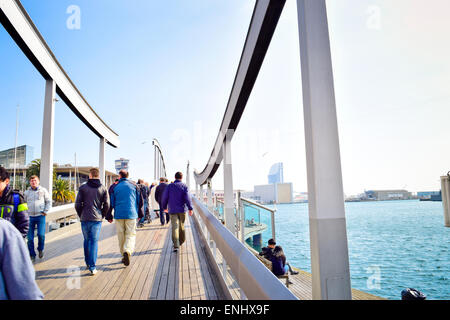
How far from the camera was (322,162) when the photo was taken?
1.84 metres

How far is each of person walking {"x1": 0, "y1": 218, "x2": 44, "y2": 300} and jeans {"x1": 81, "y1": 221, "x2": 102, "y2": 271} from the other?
3403mm

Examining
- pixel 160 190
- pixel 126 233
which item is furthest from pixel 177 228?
pixel 160 190

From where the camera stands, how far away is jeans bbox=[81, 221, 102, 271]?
4.32 meters

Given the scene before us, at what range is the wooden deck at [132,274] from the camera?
11.2ft

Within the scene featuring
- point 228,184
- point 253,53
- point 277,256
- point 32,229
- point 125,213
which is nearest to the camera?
point 253,53

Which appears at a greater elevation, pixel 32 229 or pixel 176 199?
pixel 176 199

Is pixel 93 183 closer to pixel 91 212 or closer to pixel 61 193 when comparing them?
pixel 91 212

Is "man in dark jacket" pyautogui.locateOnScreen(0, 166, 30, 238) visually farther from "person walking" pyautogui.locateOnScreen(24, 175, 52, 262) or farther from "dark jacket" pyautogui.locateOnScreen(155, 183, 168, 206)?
"dark jacket" pyautogui.locateOnScreen(155, 183, 168, 206)

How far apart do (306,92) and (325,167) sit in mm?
526

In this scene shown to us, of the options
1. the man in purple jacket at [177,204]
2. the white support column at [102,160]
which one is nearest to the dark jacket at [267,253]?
the man in purple jacket at [177,204]

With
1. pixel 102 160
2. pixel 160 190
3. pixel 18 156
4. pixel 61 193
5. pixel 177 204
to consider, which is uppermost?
pixel 18 156

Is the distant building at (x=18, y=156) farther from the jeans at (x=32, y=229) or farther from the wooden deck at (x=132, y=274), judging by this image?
the wooden deck at (x=132, y=274)

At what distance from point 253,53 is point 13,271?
3.57 meters

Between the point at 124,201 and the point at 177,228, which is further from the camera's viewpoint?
the point at 177,228
